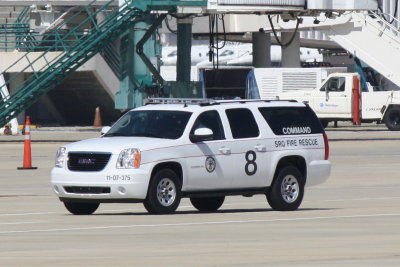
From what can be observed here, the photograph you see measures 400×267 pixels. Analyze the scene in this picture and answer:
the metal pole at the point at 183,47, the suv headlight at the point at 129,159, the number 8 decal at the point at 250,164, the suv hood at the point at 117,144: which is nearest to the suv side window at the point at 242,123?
the number 8 decal at the point at 250,164

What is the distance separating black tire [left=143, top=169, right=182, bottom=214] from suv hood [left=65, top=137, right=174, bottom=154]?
46 centimetres

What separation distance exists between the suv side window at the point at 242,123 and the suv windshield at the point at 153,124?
72 centimetres

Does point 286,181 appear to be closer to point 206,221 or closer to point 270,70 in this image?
point 206,221

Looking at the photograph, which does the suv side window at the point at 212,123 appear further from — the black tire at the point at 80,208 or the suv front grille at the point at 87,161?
the black tire at the point at 80,208

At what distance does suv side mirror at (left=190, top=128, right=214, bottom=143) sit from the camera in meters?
20.0

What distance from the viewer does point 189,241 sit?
1564 cm

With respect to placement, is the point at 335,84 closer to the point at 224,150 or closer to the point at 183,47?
the point at 183,47

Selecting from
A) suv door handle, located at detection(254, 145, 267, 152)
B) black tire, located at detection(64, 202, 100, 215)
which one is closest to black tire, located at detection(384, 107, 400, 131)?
suv door handle, located at detection(254, 145, 267, 152)

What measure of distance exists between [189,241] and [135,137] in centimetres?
479

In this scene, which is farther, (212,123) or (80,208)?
(212,123)

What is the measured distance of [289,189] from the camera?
21.1 m

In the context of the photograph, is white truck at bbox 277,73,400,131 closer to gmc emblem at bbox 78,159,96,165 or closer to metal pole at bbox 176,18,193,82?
metal pole at bbox 176,18,193,82

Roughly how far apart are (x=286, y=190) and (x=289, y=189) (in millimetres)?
60

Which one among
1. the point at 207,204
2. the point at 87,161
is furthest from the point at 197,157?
the point at 87,161
